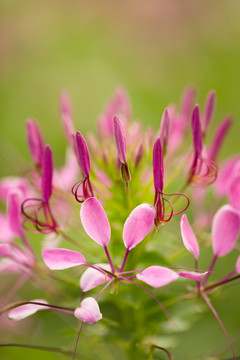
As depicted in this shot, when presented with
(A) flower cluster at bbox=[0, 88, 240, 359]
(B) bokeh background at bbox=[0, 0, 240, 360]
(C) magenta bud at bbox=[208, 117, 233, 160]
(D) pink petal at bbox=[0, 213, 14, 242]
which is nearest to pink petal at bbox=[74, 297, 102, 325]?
(A) flower cluster at bbox=[0, 88, 240, 359]

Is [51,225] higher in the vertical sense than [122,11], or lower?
lower

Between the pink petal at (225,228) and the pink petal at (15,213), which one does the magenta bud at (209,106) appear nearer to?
the pink petal at (225,228)

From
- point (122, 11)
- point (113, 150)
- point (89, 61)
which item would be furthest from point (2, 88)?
point (113, 150)

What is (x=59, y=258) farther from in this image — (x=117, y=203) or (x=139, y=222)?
(x=117, y=203)

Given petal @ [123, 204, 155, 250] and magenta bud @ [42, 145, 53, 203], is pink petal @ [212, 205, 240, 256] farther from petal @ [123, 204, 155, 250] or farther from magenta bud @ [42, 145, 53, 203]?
magenta bud @ [42, 145, 53, 203]

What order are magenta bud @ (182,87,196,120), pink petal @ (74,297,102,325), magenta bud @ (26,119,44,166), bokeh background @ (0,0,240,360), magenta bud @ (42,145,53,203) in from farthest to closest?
bokeh background @ (0,0,240,360)
magenta bud @ (182,87,196,120)
magenta bud @ (26,119,44,166)
magenta bud @ (42,145,53,203)
pink petal @ (74,297,102,325)

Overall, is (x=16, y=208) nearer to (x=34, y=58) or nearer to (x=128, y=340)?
(x=128, y=340)

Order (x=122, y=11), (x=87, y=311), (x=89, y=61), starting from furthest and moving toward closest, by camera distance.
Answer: (x=122, y=11) < (x=89, y=61) < (x=87, y=311)

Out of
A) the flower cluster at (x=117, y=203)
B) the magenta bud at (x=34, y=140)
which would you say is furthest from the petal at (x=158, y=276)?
the magenta bud at (x=34, y=140)
